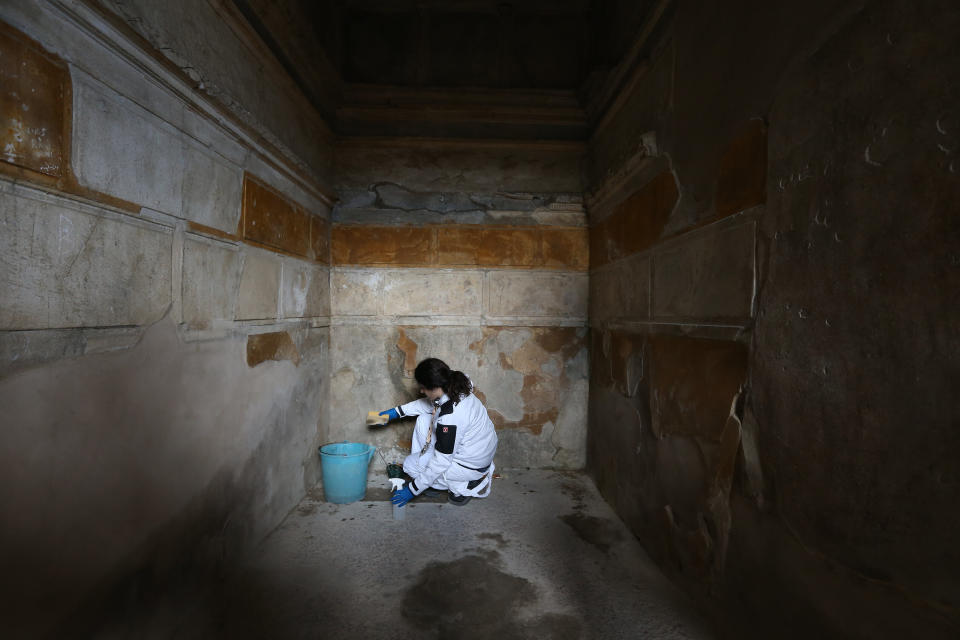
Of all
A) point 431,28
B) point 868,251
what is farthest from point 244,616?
point 431,28

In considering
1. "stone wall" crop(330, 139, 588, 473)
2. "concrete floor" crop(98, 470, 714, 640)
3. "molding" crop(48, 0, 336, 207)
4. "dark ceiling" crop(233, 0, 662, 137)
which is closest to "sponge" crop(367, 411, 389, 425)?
"stone wall" crop(330, 139, 588, 473)

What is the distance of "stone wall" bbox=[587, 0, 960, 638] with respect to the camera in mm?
904

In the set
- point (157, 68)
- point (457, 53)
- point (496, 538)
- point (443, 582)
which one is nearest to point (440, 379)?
point (496, 538)

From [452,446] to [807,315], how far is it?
2169mm

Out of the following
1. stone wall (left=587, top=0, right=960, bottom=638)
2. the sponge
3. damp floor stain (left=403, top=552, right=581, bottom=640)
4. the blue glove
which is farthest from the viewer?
the sponge

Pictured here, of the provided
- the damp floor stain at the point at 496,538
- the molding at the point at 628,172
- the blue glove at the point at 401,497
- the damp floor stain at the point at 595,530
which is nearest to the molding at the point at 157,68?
the molding at the point at 628,172

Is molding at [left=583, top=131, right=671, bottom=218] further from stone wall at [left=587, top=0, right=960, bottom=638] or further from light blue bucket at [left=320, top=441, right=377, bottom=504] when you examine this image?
light blue bucket at [left=320, top=441, right=377, bottom=504]

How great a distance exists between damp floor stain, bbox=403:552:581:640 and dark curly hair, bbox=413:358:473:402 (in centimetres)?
104

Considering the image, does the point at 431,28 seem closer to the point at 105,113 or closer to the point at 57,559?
the point at 105,113

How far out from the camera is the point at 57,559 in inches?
46.4

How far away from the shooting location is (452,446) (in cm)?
292

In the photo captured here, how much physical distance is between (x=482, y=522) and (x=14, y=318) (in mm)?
2291

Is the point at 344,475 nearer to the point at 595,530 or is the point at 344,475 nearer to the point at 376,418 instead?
the point at 376,418

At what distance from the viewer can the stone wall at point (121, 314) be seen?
3.58 ft
